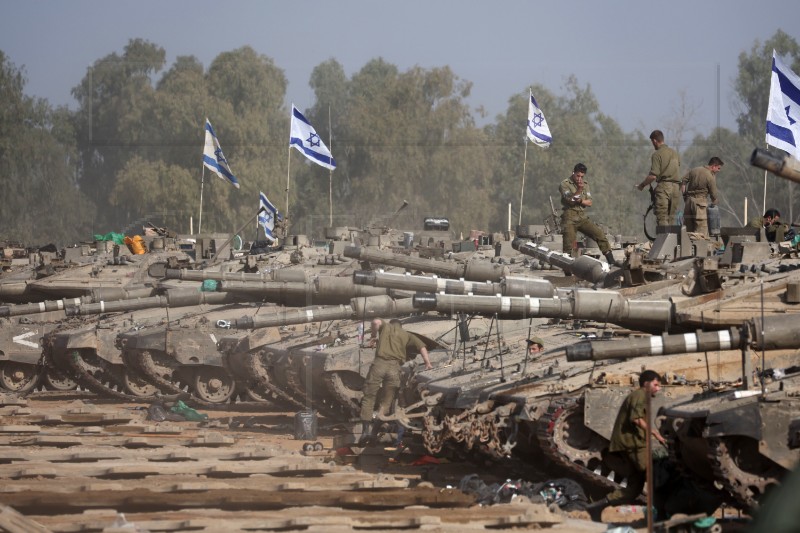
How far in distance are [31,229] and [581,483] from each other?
5837 cm

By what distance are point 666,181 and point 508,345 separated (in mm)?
3586

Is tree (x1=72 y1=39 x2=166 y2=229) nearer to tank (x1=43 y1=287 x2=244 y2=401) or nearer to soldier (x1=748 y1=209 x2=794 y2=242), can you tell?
tank (x1=43 y1=287 x2=244 y2=401)

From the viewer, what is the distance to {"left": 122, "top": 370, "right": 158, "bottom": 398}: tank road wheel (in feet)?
85.6

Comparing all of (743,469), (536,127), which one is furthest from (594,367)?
(536,127)

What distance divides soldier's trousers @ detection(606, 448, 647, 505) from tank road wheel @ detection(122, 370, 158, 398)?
15.5 m

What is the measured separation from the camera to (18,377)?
92.4 ft

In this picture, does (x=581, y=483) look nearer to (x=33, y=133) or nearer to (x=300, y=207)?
(x=33, y=133)

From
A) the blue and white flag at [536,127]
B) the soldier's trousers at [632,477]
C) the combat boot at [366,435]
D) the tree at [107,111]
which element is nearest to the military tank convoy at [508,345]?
the soldier's trousers at [632,477]

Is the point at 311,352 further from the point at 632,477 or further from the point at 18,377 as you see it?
the point at 18,377

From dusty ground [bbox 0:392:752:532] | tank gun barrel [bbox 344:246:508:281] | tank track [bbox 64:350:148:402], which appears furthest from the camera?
tank track [bbox 64:350:148:402]

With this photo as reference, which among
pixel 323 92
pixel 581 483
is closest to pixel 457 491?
pixel 581 483

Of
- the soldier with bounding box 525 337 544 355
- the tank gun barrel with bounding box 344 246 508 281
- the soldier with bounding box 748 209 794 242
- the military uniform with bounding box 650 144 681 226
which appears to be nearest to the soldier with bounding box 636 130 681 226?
the military uniform with bounding box 650 144 681 226

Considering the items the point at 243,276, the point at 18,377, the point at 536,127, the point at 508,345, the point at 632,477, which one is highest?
the point at 536,127

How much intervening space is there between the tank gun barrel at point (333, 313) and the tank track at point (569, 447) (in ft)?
21.0
